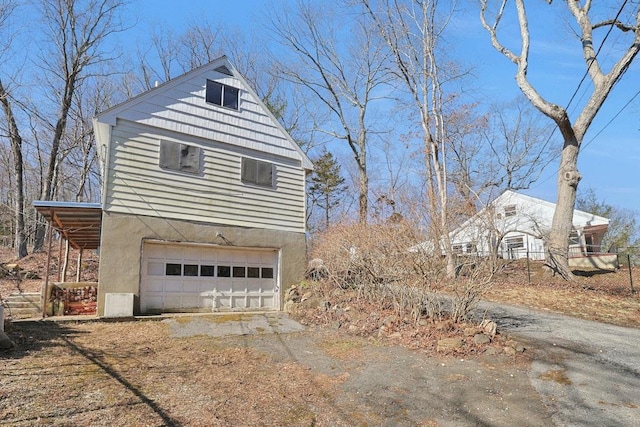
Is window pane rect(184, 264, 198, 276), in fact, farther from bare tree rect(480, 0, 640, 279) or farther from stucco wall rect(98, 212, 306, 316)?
bare tree rect(480, 0, 640, 279)

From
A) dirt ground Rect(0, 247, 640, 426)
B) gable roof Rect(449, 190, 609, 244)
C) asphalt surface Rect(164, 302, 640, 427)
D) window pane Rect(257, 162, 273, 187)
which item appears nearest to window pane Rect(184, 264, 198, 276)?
asphalt surface Rect(164, 302, 640, 427)

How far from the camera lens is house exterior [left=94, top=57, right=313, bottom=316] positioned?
940 cm

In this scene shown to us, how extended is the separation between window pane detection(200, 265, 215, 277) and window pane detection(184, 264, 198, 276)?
165mm

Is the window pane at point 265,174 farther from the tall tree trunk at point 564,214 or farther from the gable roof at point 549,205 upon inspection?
the gable roof at point 549,205

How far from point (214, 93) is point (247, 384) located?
872 centimetres

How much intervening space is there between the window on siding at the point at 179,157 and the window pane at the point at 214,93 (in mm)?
1609

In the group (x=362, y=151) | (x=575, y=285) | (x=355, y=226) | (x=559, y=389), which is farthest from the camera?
(x=362, y=151)

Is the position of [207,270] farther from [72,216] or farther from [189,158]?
[72,216]

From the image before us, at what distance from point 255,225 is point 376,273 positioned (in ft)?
14.0

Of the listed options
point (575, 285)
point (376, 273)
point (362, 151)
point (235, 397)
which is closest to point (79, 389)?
point (235, 397)

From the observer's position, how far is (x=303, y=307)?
1034 cm

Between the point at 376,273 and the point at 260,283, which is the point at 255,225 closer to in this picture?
the point at 260,283

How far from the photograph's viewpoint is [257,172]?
11.6 metres

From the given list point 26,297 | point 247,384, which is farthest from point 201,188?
point 247,384
